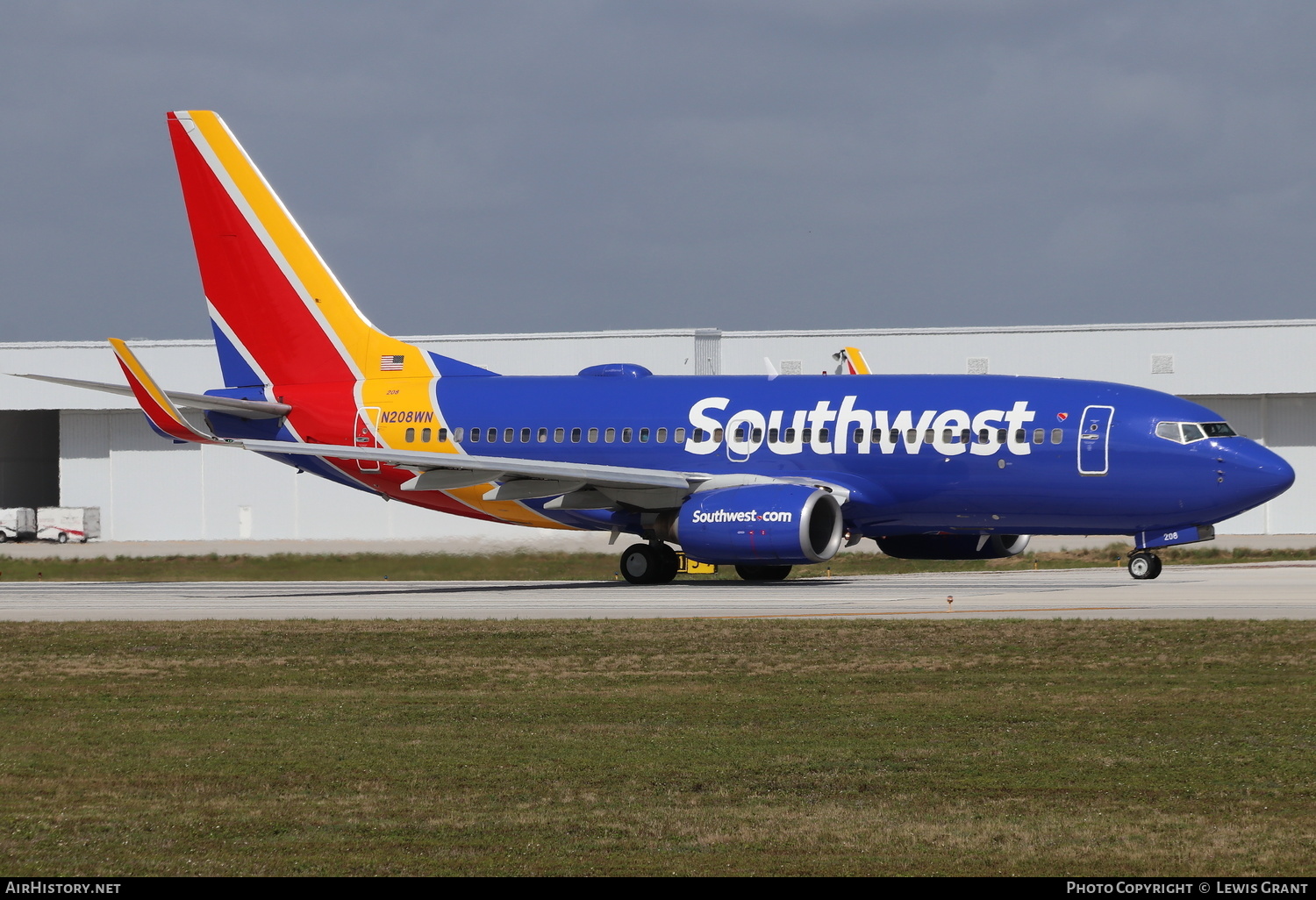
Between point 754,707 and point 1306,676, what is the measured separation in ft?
19.1

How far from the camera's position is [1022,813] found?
997 centimetres

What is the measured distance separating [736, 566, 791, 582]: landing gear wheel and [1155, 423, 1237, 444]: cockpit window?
29.9 feet

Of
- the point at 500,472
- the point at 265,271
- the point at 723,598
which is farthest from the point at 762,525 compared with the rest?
the point at 265,271

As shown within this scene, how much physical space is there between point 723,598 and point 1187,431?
9.86 meters

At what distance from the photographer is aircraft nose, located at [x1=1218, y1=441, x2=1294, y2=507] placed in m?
30.6

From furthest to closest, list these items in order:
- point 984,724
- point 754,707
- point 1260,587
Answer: point 1260,587 → point 754,707 → point 984,724

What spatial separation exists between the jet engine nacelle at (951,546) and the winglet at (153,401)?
15129 mm

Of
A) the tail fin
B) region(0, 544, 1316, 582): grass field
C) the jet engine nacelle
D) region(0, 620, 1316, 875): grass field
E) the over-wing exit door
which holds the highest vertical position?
the tail fin

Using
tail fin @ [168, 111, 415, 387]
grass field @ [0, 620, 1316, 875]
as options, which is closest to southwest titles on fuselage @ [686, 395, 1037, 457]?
tail fin @ [168, 111, 415, 387]

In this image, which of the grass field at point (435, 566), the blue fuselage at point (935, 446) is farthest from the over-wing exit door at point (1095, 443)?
the grass field at point (435, 566)

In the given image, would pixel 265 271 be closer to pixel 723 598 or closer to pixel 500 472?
pixel 500 472

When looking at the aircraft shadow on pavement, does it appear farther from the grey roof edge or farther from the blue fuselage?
the grey roof edge

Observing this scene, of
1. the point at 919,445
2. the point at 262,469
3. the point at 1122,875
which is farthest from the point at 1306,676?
the point at 262,469
